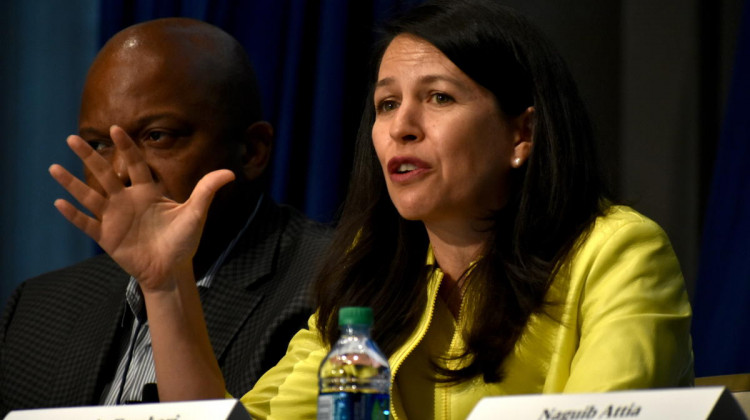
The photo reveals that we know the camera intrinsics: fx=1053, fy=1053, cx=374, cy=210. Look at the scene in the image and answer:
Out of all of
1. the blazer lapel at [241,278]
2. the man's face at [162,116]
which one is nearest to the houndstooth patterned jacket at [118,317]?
the blazer lapel at [241,278]

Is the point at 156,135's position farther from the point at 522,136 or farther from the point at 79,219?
the point at 522,136

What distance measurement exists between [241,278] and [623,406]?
1.38 metres

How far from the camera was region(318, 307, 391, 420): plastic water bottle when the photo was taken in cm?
119

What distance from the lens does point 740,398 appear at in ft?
4.94

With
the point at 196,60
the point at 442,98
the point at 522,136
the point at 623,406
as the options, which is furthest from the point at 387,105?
the point at 623,406

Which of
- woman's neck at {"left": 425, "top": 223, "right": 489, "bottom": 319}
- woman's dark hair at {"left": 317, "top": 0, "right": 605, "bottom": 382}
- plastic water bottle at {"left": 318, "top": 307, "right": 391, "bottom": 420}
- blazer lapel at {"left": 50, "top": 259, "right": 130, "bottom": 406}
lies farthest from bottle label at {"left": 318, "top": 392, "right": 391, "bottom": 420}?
blazer lapel at {"left": 50, "top": 259, "right": 130, "bottom": 406}

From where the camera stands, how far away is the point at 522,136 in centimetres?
173

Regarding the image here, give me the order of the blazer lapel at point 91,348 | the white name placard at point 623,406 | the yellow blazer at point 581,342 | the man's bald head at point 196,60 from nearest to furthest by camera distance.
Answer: the white name placard at point 623,406, the yellow blazer at point 581,342, the blazer lapel at point 91,348, the man's bald head at point 196,60

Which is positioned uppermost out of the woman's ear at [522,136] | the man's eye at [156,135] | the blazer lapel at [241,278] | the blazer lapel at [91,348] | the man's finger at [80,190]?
the woman's ear at [522,136]

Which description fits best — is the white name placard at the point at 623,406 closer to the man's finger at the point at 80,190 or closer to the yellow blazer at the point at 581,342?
the yellow blazer at the point at 581,342

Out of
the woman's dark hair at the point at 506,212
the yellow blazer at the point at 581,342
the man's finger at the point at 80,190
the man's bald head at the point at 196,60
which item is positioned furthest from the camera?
the man's bald head at the point at 196,60

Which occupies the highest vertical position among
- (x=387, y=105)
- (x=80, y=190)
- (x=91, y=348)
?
(x=387, y=105)

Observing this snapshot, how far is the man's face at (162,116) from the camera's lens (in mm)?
2301

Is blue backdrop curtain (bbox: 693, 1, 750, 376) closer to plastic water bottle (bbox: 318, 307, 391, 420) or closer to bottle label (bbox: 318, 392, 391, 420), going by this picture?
plastic water bottle (bbox: 318, 307, 391, 420)
